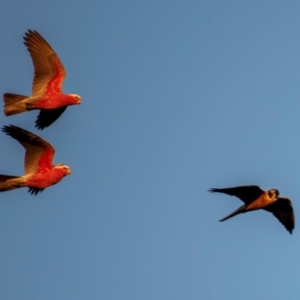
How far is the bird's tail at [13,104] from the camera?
97.7ft

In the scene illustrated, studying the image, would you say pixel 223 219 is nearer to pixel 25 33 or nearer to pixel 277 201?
pixel 277 201

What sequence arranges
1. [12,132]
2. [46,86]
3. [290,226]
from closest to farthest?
[12,132] → [46,86] → [290,226]

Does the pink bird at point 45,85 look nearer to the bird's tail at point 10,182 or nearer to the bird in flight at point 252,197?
the bird's tail at point 10,182

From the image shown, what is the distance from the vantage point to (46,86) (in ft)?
101

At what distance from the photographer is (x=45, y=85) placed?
30688 mm

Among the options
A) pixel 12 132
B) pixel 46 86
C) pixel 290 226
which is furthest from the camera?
pixel 290 226

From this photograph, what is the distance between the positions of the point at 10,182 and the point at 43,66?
418cm

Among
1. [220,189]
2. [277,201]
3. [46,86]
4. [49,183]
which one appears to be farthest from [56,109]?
[277,201]

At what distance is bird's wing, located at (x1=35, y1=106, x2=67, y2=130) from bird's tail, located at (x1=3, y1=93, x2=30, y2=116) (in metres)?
0.95

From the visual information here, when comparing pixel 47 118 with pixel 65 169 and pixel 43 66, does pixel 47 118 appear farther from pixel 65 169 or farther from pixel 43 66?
pixel 65 169

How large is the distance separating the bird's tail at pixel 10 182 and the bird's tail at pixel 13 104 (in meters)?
2.11

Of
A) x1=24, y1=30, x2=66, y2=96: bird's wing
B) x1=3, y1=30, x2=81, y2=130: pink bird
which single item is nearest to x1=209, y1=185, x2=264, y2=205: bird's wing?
x1=3, y1=30, x2=81, y2=130: pink bird

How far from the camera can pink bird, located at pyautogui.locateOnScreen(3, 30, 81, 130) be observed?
30.2 metres

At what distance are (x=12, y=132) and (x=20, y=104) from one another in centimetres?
152
